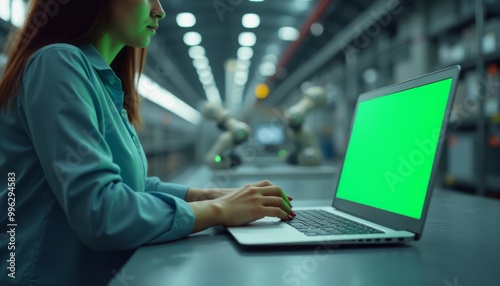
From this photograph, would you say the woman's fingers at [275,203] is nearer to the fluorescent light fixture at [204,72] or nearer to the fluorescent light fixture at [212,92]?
the fluorescent light fixture at [204,72]

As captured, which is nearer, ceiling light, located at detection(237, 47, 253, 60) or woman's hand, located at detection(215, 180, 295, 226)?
woman's hand, located at detection(215, 180, 295, 226)

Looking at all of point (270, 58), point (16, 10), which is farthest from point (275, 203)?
point (270, 58)

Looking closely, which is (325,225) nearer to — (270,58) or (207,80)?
(270,58)

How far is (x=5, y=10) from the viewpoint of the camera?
6.94 ft

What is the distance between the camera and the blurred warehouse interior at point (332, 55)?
3.18 meters

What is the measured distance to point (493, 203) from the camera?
1.22 m

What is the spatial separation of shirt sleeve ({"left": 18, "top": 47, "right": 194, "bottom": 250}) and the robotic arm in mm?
1610

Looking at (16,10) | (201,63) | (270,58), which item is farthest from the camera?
(201,63)

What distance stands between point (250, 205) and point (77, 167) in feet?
0.99

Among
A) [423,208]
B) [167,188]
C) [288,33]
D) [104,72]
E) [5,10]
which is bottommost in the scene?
[167,188]

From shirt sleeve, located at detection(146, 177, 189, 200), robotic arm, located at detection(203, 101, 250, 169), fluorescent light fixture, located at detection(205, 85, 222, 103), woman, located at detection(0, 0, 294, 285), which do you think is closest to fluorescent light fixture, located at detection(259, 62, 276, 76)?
fluorescent light fixture, located at detection(205, 85, 222, 103)

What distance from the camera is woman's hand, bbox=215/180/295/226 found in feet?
2.36

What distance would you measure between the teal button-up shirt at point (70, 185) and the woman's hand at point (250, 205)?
71mm

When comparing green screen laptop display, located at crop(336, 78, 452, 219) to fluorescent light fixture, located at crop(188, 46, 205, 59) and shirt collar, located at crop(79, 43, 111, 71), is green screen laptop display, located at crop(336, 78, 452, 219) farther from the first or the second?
fluorescent light fixture, located at crop(188, 46, 205, 59)
